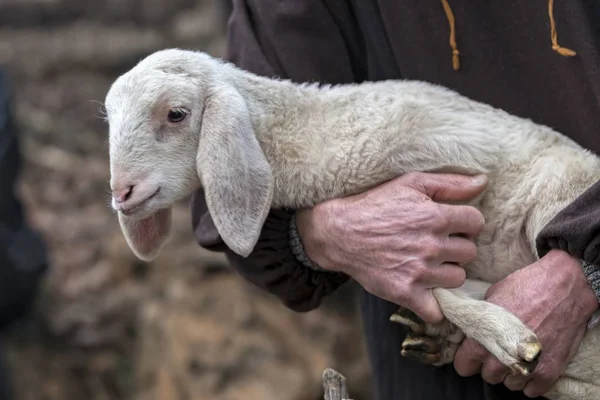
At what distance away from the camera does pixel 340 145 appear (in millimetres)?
1907

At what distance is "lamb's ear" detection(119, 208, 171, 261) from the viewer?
1962 mm

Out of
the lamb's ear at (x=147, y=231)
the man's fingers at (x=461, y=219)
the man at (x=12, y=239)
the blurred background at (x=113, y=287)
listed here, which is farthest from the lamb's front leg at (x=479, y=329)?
the man at (x=12, y=239)

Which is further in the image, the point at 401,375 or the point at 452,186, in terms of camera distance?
the point at 401,375

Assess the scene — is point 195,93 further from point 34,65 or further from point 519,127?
point 34,65

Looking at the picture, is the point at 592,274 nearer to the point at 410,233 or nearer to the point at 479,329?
the point at 479,329

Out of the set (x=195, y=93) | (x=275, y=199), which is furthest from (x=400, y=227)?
(x=195, y=93)

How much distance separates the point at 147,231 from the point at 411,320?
56cm

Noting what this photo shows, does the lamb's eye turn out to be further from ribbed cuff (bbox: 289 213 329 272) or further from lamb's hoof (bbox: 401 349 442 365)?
lamb's hoof (bbox: 401 349 442 365)

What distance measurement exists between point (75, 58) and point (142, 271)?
1670mm

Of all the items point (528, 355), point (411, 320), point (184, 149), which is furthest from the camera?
point (411, 320)

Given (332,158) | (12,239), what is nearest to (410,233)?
(332,158)

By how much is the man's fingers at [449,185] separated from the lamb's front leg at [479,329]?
186 mm

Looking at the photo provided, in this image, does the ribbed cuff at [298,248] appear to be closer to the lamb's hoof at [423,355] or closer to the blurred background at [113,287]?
the lamb's hoof at [423,355]

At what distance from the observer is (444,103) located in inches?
77.9
